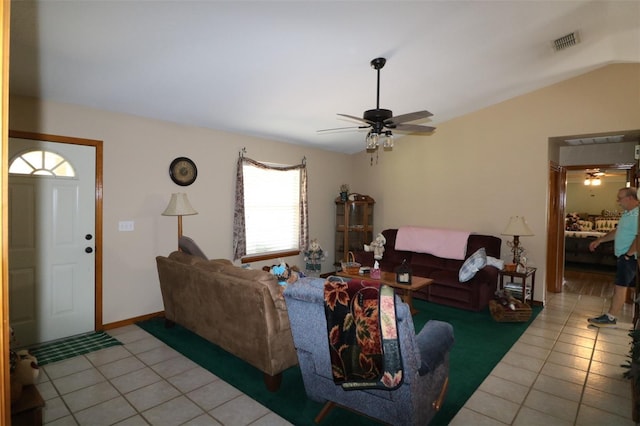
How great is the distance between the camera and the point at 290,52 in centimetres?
307

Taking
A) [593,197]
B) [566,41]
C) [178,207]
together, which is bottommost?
[178,207]

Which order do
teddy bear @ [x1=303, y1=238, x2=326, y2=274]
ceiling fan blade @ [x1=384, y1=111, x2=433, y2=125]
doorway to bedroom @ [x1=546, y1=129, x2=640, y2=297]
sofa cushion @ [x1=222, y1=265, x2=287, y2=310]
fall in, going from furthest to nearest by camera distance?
teddy bear @ [x1=303, y1=238, x2=326, y2=274] → doorway to bedroom @ [x1=546, y1=129, x2=640, y2=297] → ceiling fan blade @ [x1=384, y1=111, x2=433, y2=125] → sofa cushion @ [x1=222, y1=265, x2=287, y2=310]

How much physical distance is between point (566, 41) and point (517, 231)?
2.35 meters

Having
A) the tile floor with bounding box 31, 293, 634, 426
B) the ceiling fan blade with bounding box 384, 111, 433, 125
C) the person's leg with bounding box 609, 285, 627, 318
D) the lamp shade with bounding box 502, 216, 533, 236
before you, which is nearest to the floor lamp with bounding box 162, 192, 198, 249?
the tile floor with bounding box 31, 293, 634, 426

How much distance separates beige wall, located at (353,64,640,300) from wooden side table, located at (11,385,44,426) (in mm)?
5510

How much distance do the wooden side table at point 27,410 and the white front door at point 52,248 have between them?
1.86 metres

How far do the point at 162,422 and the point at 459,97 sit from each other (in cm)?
499

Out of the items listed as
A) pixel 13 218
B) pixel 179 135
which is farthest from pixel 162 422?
pixel 179 135

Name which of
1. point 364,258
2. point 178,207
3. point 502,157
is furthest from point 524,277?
point 178,207

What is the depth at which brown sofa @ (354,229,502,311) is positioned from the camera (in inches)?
179

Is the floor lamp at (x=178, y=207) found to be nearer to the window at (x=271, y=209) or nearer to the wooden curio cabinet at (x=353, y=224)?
the window at (x=271, y=209)

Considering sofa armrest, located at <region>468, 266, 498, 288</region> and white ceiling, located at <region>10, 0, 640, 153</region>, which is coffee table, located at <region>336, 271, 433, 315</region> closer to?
sofa armrest, located at <region>468, 266, 498, 288</region>

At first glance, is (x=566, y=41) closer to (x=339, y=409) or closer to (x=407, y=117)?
(x=407, y=117)

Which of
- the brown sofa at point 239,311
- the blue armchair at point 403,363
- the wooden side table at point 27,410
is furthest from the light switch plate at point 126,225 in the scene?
the blue armchair at point 403,363
